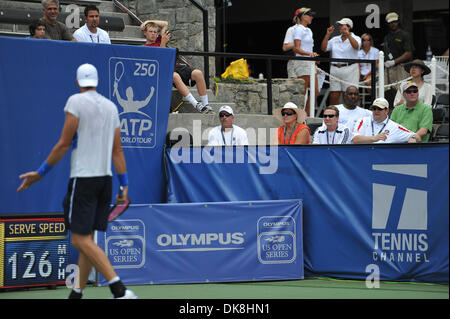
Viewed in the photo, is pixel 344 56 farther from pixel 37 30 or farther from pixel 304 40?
pixel 37 30

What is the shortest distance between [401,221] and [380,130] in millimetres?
1949

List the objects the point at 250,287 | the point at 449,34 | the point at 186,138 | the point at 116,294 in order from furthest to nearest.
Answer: the point at 449,34 < the point at 186,138 < the point at 250,287 < the point at 116,294

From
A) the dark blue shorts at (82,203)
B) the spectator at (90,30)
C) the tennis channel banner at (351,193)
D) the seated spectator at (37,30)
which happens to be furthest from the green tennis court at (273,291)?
→ the spectator at (90,30)

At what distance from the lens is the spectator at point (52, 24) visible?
1168 cm

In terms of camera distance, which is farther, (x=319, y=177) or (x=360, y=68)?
(x=360, y=68)

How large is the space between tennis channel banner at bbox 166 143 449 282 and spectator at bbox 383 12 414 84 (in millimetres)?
6105

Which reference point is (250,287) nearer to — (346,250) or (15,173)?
(346,250)

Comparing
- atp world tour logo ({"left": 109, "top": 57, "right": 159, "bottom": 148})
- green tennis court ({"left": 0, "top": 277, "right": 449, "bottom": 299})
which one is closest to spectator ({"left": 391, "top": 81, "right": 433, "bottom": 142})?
green tennis court ({"left": 0, "top": 277, "right": 449, "bottom": 299})

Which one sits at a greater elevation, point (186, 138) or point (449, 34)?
point (449, 34)

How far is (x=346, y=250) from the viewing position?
9.76m

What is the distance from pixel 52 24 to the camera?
38.7 feet

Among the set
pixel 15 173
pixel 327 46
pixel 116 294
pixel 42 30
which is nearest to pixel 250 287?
pixel 116 294

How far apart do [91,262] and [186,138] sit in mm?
4068

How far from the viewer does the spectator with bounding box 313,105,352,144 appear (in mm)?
11000
